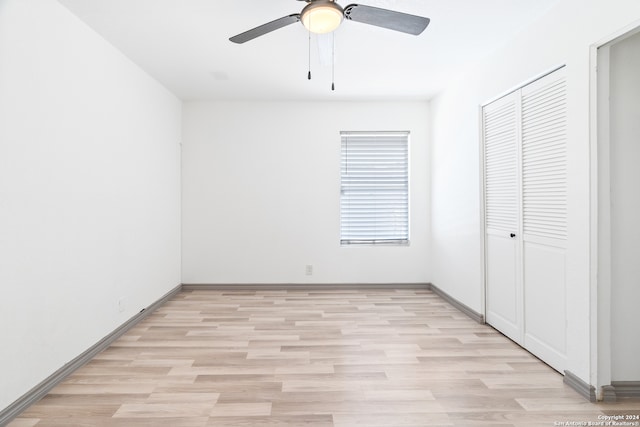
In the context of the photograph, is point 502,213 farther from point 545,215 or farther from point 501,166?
point 545,215

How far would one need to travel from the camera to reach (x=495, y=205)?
11.7ft

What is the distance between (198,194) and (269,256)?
131cm

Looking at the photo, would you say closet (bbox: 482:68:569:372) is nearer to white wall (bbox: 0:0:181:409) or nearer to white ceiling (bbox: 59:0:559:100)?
white ceiling (bbox: 59:0:559:100)

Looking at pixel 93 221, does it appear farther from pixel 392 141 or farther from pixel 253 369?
pixel 392 141

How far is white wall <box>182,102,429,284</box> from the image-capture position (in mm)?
5223

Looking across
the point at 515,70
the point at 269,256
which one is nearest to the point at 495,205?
the point at 515,70

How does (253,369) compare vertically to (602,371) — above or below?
below

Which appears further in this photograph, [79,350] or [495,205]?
[495,205]

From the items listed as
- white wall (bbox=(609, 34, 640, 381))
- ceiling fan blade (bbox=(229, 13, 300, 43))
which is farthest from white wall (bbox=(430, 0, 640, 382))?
ceiling fan blade (bbox=(229, 13, 300, 43))

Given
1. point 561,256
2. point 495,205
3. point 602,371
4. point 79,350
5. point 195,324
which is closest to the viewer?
point 602,371

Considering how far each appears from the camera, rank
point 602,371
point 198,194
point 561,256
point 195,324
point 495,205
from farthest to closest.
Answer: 1. point 198,194
2. point 195,324
3. point 495,205
4. point 561,256
5. point 602,371

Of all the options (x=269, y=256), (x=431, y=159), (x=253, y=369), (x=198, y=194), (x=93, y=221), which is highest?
(x=431, y=159)

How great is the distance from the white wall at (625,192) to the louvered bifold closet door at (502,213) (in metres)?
0.87

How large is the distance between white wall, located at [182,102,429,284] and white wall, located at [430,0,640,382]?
450mm
